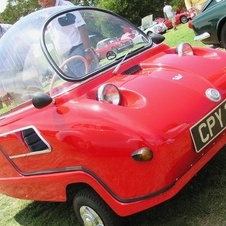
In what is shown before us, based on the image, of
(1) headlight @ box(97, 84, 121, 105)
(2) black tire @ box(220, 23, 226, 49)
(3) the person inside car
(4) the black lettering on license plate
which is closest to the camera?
(4) the black lettering on license plate

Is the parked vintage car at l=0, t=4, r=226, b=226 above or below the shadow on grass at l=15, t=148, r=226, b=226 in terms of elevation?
above

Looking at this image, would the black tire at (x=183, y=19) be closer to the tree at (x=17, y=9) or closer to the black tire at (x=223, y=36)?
the black tire at (x=223, y=36)

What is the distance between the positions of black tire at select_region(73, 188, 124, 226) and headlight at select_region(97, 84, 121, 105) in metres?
0.66

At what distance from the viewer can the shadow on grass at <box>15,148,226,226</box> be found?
2.72 meters

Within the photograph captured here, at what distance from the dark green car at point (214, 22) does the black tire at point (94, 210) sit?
14.9 ft

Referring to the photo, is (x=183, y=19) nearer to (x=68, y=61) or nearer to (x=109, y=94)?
(x=68, y=61)

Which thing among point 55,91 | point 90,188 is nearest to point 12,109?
point 55,91

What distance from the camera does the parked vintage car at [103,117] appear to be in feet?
7.81

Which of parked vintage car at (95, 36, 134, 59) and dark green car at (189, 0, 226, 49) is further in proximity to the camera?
dark green car at (189, 0, 226, 49)

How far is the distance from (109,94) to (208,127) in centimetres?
71

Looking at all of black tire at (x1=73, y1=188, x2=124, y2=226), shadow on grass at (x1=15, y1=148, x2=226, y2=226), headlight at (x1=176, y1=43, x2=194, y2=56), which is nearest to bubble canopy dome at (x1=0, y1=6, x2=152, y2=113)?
headlight at (x1=176, y1=43, x2=194, y2=56)

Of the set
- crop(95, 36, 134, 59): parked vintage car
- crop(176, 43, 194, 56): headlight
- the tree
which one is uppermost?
crop(95, 36, 134, 59): parked vintage car

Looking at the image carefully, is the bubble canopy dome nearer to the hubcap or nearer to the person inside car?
the person inside car

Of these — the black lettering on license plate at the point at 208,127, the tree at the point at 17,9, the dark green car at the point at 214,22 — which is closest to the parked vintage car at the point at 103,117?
the black lettering on license plate at the point at 208,127
